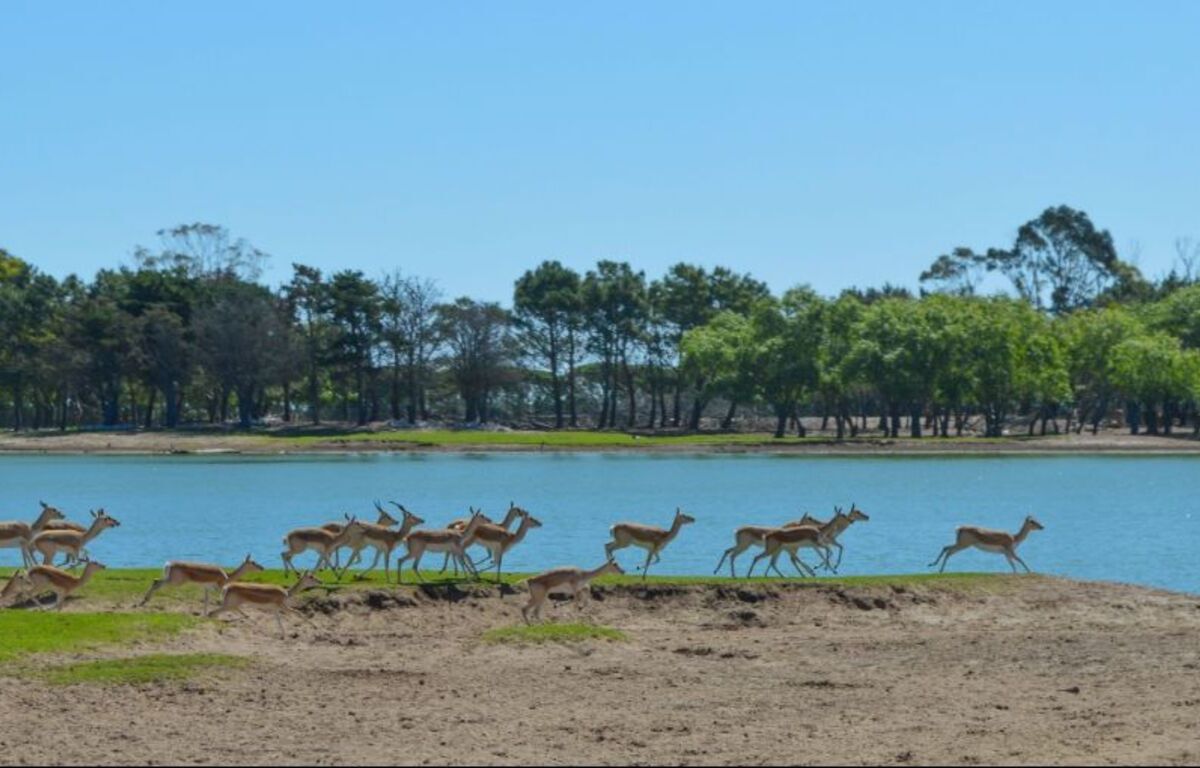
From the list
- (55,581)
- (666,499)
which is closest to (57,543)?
(55,581)

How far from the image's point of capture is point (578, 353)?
11862 cm

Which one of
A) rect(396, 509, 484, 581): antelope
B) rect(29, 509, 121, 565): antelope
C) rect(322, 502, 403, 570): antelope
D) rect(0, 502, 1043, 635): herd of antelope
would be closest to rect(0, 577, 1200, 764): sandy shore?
rect(0, 502, 1043, 635): herd of antelope

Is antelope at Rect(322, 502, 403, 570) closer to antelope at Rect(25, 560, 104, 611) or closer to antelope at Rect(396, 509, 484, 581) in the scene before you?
antelope at Rect(396, 509, 484, 581)

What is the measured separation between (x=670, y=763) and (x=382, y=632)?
8.33 meters

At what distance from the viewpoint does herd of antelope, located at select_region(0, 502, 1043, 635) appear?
22.2 metres

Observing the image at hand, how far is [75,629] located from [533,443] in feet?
258

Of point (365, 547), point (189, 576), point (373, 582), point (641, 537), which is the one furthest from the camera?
point (365, 547)

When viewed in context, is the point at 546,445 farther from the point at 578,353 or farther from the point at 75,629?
the point at 75,629

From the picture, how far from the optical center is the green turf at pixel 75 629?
19.0m

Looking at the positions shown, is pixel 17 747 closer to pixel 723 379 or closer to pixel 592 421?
pixel 723 379

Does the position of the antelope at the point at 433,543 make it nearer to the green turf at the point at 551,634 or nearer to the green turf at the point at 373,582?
the green turf at the point at 373,582

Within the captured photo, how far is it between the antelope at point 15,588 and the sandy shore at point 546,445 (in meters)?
67.2

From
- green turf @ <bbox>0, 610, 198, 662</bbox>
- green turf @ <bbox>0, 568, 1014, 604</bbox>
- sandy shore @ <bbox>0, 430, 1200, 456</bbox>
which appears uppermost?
sandy shore @ <bbox>0, 430, 1200, 456</bbox>

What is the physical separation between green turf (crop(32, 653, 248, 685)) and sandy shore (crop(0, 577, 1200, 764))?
300mm
